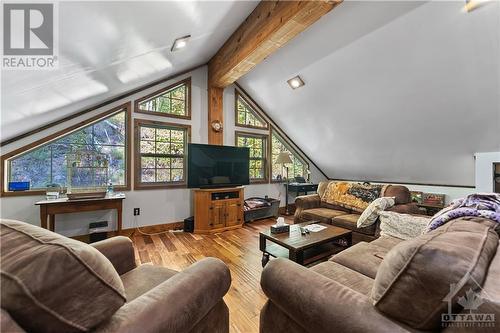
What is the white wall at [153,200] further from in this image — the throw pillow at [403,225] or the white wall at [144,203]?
the throw pillow at [403,225]

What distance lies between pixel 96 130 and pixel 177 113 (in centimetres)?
130

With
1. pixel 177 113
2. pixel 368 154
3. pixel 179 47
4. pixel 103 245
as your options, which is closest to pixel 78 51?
pixel 179 47

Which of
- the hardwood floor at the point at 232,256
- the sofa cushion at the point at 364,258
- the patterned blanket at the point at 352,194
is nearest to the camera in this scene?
the sofa cushion at the point at 364,258

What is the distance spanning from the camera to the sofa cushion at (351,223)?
8.71 feet

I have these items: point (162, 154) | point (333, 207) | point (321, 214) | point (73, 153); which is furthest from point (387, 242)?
point (73, 153)

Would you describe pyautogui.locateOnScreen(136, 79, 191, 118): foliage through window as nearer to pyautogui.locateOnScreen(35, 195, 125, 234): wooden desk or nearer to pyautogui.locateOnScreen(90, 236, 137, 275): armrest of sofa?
pyautogui.locateOnScreen(35, 195, 125, 234): wooden desk

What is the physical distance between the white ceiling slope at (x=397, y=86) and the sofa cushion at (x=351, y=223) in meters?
1.67

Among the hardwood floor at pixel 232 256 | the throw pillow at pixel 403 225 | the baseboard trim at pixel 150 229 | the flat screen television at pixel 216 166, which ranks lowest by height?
the hardwood floor at pixel 232 256

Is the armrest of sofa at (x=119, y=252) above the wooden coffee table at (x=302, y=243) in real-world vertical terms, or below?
above

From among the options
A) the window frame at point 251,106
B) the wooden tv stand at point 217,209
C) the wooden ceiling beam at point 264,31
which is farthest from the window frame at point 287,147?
the wooden ceiling beam at point 264,31

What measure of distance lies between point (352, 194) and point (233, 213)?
2057 millimetres

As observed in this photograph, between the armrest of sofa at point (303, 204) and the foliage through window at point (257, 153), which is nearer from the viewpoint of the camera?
the armrest of sofa at point (303, 204)

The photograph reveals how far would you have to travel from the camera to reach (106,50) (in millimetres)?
1943

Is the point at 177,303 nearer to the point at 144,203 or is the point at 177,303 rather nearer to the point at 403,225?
the point at 403,225
